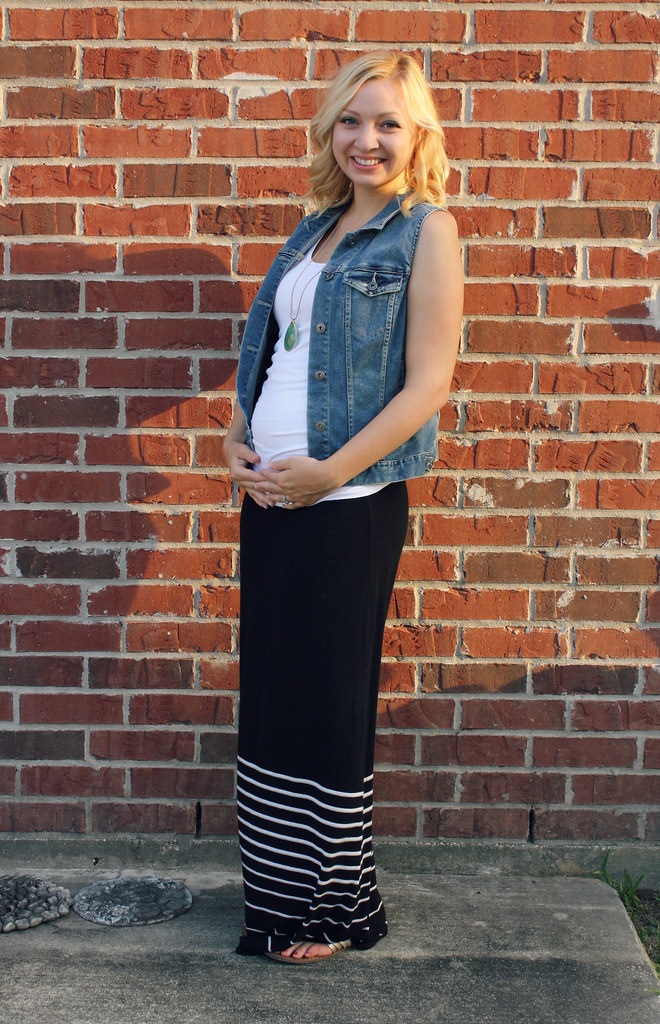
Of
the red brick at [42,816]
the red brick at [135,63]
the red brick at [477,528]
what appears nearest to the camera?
the red brick at [135,63]

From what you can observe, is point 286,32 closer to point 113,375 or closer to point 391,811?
point 113,375

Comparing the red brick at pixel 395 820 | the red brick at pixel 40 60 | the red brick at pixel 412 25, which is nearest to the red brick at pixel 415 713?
the red brick at pixel 395 820

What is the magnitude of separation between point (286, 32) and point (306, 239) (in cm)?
66

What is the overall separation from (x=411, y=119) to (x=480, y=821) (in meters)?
1.91

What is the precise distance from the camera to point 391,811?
265 centimetres

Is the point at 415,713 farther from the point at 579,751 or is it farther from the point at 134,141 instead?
the point at 134,141

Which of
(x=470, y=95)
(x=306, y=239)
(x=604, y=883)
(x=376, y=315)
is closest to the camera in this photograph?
(x=376, y=315)

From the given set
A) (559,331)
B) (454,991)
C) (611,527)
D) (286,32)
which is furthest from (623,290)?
(454,991)

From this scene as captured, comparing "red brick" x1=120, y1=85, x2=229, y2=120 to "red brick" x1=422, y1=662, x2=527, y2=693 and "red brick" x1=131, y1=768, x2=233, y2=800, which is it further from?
"red brick" x1=131, y1=768, x2=233, y2=800

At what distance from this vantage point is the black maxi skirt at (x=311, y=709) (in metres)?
2.06

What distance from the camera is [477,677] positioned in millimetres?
2609

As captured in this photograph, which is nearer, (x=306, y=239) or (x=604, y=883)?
(x=306, y=239)

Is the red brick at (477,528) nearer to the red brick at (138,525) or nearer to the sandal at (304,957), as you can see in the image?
the red brick at (138,525)

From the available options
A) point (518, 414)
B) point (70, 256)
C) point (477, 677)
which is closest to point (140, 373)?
point (70, 256)
